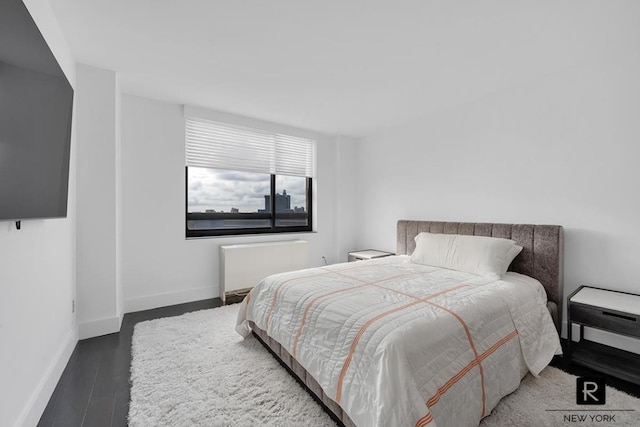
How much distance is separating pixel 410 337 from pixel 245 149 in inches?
→ 133

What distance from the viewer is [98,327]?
2578mm

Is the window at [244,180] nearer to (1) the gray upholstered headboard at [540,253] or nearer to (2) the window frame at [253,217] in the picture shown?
(2) the window frame at [253,217]

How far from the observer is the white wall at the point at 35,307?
4.28 ft

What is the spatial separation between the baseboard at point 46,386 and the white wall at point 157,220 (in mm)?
970

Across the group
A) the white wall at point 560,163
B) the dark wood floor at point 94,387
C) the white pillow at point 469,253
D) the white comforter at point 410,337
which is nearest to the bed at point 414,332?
the white comforter at point 410,337

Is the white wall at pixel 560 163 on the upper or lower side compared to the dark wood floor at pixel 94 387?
upper

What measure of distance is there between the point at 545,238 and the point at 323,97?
2.67 m

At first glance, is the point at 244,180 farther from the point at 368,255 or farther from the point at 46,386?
the point at 46,386

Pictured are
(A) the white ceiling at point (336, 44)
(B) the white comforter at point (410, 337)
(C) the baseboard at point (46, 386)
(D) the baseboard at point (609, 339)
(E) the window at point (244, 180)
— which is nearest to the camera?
(B) the white comforter at point (410, 337)

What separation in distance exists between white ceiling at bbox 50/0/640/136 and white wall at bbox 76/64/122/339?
27 cm

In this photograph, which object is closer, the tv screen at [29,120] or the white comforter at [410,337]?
the tv screen at [29,120]

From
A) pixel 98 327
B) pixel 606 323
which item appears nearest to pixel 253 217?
pixel 98 327

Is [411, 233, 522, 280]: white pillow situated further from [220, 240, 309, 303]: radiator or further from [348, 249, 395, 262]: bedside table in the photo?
[220, 240, 309, 303]: radiator

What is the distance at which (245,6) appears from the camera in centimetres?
177
